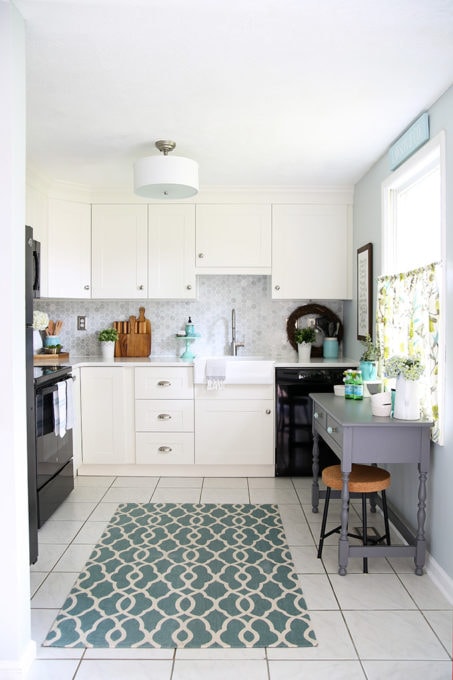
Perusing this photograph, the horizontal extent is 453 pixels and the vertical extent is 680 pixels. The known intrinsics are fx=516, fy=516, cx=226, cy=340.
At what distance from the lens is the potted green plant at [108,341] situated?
4305 mm

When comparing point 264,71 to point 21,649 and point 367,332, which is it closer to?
point 367,332

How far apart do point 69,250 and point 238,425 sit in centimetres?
195

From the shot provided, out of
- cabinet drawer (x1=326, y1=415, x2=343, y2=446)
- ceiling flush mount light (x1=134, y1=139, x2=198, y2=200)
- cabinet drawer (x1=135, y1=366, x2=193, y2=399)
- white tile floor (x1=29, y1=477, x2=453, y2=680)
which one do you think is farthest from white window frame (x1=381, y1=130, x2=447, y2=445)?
cabinet drawer (x1=135, y1=366, x2=193, y2=399)

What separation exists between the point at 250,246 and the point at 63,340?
6.17 ft

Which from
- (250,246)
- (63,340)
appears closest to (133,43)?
(250,246)

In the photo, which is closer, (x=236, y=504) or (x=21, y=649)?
(x=21, y=649)

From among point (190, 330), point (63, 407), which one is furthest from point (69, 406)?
point (190, 330)

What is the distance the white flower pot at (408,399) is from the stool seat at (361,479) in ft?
1.13

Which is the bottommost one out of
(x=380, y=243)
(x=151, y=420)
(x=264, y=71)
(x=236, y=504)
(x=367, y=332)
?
(x=236, y=504)

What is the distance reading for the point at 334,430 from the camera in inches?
107

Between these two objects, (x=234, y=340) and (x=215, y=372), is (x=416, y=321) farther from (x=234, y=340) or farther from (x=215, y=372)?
(x=234, y=340)

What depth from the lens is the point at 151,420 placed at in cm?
407

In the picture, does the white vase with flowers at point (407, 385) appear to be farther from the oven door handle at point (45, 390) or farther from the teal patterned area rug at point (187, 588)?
the oven door handle at point (45, 390)

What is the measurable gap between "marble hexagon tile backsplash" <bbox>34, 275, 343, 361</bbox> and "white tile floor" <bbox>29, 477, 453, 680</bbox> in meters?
1.72
